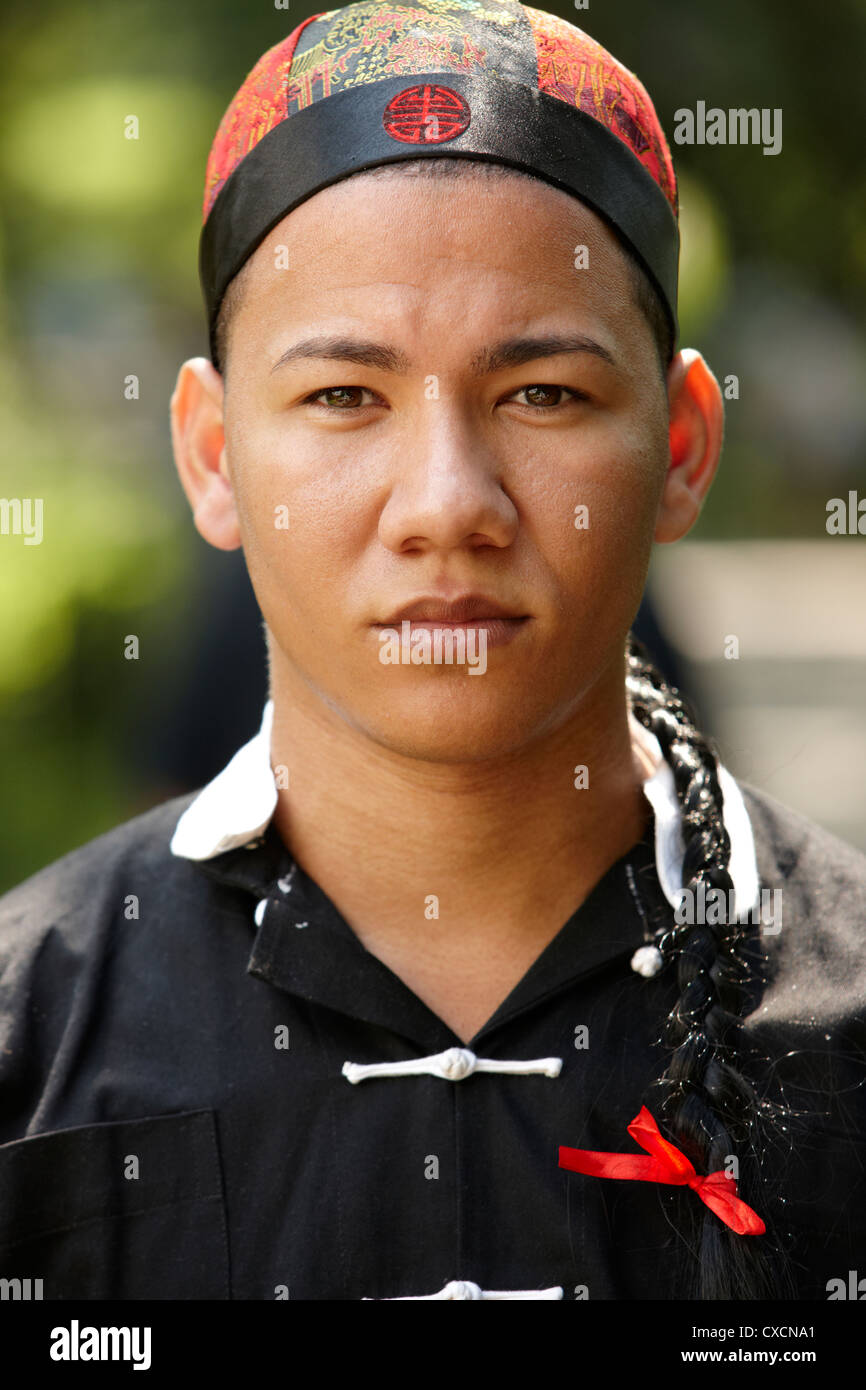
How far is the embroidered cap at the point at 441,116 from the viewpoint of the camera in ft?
6.66

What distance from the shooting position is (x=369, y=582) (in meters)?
1.96

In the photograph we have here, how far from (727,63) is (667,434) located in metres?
4.17

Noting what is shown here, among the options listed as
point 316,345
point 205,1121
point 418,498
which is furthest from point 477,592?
point 205,1121

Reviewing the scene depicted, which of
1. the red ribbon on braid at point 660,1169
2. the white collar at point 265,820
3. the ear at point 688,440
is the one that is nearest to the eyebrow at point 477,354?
the ear at point 688,440

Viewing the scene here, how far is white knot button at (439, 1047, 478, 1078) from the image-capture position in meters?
2.04

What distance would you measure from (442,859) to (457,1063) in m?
0.32

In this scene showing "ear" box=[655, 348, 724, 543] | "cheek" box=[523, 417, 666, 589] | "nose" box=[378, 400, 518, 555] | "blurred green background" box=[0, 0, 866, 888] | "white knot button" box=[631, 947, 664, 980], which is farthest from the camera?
"blurred green background" box=[0, 0, 866, 888]

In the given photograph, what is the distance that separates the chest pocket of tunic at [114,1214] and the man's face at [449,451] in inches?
26.9

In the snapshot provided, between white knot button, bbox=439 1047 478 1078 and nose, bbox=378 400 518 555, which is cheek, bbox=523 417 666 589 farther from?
white knot button, bbox=439 1047 478 1078

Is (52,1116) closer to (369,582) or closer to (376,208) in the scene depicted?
(369,582)

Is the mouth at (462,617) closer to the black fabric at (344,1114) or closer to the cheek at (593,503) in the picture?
the cheek at (593,503)

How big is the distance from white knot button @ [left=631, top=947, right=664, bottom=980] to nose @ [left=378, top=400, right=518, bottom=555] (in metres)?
0.67

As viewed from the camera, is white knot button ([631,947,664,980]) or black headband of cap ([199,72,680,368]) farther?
white knot button ([631,947,664,980])

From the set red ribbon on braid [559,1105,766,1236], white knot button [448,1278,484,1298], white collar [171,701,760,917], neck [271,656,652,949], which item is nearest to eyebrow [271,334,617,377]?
neck [271,656,652,949]
